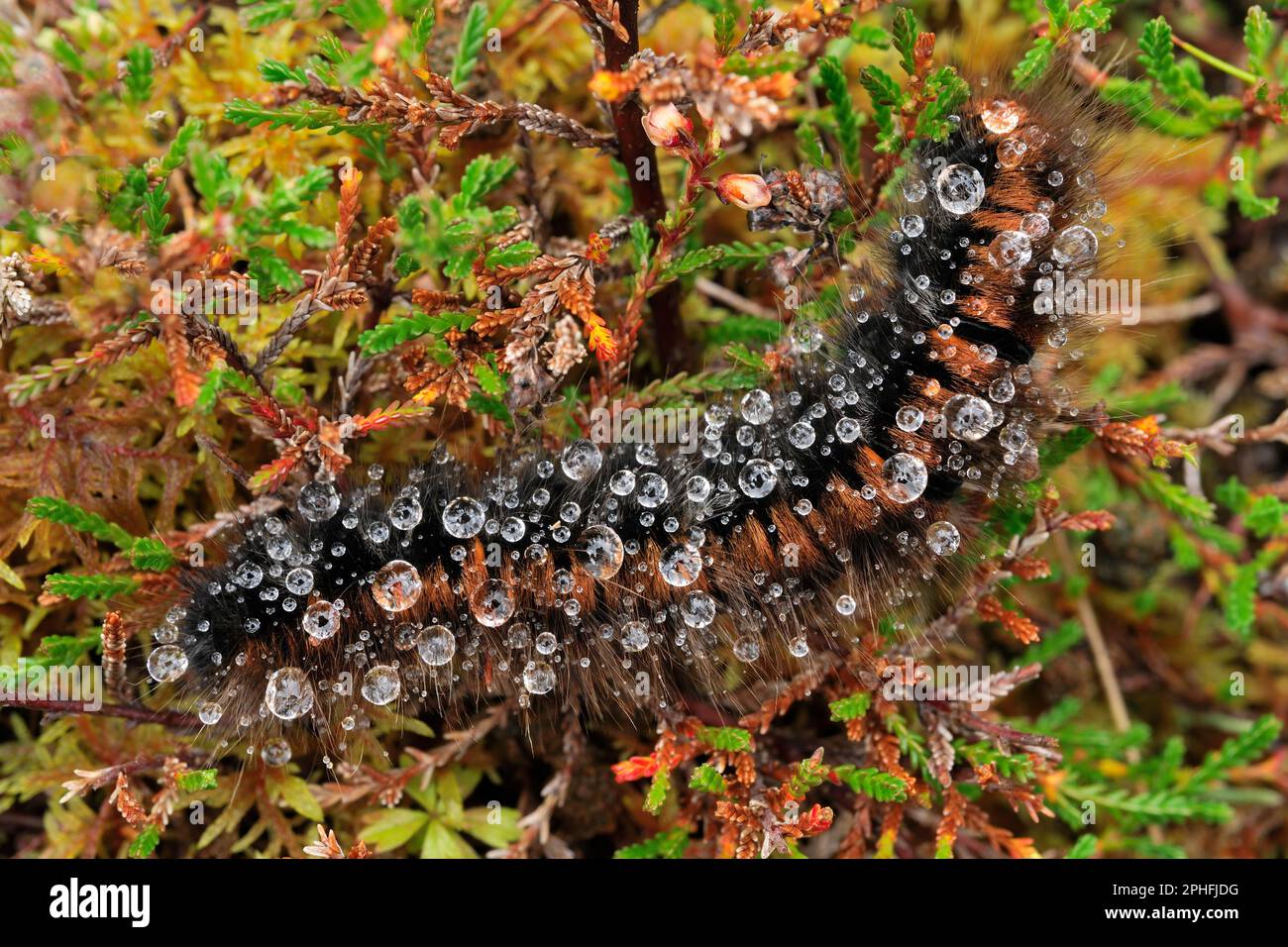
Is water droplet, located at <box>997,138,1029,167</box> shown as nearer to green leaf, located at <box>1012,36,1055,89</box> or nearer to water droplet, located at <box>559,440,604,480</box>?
green leaf, located at <box>1012,36,1055,89</box>

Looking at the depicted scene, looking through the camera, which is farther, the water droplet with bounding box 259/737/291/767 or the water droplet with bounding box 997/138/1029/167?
the water droplet with bounding box 259/737/291/767

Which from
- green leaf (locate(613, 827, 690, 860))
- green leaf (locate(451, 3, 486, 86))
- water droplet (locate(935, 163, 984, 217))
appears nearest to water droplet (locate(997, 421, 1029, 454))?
water droplet (locate(935, 163, 984, 217))

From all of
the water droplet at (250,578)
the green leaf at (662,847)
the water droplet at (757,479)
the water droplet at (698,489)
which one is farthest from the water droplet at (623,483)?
the green leaf at (662,847)

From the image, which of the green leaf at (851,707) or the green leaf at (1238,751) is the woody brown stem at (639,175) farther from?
the green leaf at (1238,751)

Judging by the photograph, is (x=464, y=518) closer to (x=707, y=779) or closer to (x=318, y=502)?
(x=318, y=502)

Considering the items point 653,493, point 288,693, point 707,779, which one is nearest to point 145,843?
point 288,693
